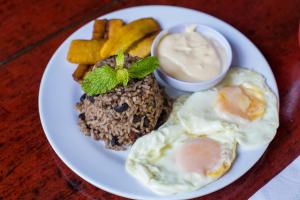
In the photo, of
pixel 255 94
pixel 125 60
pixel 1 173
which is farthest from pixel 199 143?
pixel 1 173

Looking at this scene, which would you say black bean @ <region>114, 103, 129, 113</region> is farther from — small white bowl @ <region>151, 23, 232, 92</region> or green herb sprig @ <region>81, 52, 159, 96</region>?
small white bowl @ <region>151, 23, 232, 92</region>

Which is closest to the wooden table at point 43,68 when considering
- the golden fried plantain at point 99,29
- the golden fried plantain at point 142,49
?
the golden fried plantain at point 99,29

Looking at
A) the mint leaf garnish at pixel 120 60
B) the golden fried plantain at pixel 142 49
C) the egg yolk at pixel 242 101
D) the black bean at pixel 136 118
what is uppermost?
the mint leaf garnish at pixel 120 60

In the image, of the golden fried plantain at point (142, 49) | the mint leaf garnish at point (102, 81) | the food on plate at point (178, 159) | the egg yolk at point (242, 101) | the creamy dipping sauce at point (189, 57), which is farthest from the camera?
the golden fried plantain at point (142, 49)

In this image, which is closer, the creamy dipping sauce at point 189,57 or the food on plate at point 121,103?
the food on plate at point 121,103

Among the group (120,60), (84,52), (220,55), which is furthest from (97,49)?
(220,55)

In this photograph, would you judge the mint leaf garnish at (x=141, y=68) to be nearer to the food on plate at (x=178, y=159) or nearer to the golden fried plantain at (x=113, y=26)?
the food on plate at (x=178, y=159)

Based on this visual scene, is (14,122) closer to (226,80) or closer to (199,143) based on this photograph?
(199,143)
